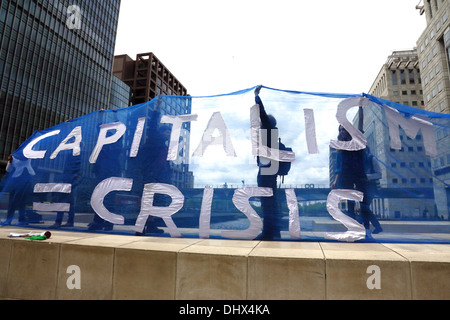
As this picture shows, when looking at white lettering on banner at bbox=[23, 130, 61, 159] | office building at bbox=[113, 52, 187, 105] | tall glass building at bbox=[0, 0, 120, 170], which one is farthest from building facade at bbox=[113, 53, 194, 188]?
white lettering on banner at bbox=[23, 130, 61, 159]

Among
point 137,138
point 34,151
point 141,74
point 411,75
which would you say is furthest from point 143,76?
point 137,138

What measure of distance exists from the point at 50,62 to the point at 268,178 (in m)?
55.1

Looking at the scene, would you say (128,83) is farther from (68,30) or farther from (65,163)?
(65,163)

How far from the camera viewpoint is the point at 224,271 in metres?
2.59

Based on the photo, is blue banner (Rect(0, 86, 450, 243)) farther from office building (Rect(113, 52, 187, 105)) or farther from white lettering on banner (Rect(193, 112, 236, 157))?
office building (Rect(113, 52, 187, 105))

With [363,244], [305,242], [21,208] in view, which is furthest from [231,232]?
[21,208]

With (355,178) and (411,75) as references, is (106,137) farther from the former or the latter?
(411,75)

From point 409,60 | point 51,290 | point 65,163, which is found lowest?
point 51,290

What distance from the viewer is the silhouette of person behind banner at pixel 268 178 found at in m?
3.72

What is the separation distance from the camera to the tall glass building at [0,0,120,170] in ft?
130

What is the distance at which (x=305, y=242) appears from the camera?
3.54 metres

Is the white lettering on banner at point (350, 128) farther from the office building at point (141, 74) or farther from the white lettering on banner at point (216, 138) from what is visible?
the office building at point (141, 74)

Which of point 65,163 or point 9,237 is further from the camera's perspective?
point 65,163
